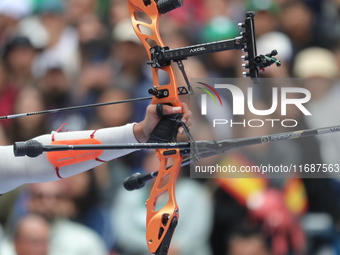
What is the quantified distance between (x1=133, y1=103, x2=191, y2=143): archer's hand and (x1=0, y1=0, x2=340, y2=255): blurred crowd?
80cm

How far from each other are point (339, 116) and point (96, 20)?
8.50 feet

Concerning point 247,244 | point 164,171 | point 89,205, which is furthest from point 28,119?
point 164,171

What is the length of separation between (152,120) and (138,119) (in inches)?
73.0

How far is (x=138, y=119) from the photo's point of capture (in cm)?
469

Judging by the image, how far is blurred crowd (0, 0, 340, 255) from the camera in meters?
4.18

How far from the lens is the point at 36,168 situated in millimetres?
3035

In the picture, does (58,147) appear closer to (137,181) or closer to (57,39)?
(137,181)

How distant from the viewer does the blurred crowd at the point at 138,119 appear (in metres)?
4.18

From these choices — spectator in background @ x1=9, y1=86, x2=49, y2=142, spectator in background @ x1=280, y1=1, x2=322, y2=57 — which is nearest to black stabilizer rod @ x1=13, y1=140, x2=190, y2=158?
spectator in background @ x1=280, y1=1, x2=322, y2=57

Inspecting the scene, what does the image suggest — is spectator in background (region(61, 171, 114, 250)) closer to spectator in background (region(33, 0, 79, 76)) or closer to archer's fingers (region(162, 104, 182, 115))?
spectator in background (region(33, 0, 79, 76))

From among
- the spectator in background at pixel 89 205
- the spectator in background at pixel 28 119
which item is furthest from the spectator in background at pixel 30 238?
the spectator in background at pixel 28 119

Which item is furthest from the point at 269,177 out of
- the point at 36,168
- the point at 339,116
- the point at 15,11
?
the point at 15,11

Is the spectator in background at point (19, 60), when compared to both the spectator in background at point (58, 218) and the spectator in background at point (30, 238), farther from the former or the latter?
the spectator in background at point (30, 238)

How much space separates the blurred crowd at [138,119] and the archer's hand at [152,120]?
2.62 feet
